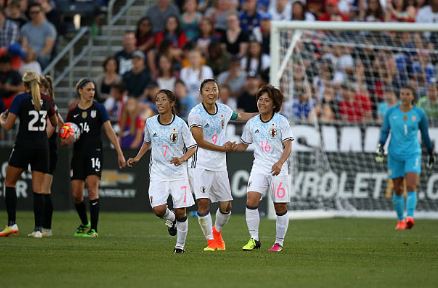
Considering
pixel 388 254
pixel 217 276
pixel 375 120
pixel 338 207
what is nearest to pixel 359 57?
pixel 375 120

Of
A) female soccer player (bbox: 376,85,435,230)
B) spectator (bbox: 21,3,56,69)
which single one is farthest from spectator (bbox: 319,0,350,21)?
spectator (bbox: 21,3,56,69)

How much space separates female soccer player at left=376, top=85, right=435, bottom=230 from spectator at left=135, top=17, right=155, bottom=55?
29.0 ft

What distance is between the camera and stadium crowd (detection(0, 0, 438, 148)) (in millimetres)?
24062

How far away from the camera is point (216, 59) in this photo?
25594 millimetres

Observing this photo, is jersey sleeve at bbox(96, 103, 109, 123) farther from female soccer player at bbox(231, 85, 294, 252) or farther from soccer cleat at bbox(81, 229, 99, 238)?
female soccer player at bbox(231, 85, 294, 252)

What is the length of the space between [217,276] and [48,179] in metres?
6.22

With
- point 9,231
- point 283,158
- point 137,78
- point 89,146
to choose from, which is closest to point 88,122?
point 89,146

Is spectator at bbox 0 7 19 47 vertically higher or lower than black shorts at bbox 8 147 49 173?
higher

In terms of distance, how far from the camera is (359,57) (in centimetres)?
2462

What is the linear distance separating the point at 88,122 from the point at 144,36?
10.9 metres

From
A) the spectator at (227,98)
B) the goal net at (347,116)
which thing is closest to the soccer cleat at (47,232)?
the goal net at (347,116)

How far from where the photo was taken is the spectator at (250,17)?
1031 inches

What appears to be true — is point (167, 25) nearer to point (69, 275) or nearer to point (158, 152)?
point (158, 152)

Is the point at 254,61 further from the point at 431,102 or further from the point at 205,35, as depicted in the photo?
the point at 431,102
